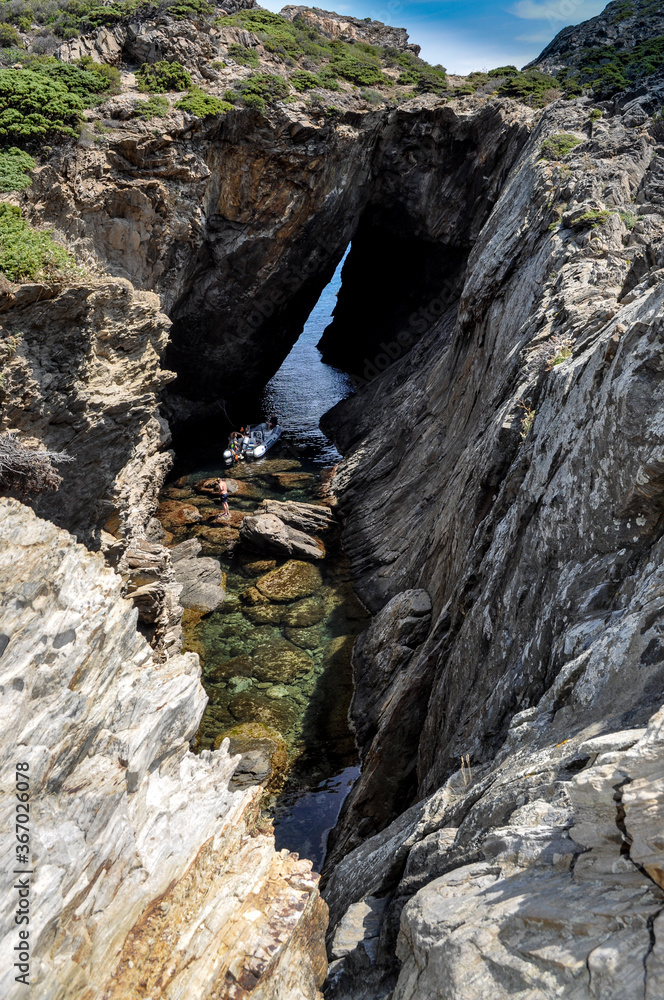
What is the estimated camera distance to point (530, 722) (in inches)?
271

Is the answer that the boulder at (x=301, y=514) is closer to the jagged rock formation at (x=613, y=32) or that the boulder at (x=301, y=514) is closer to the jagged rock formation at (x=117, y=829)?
the jagged rock formation at (x=117, y=829)

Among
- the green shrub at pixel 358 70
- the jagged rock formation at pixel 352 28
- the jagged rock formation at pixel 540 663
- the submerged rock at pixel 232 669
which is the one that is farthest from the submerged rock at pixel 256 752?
the jagged rock formation at pixel 352 28

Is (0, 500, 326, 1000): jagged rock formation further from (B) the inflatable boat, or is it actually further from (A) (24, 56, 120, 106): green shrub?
(B) the inflatable boat

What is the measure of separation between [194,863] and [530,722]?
465cm

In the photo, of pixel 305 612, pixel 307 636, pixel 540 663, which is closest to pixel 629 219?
pixel 540 663

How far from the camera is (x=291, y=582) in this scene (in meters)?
20.3

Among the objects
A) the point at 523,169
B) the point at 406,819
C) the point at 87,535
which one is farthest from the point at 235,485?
the point at 406,819

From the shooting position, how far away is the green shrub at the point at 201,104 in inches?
874

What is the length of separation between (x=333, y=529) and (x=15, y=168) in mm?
16243

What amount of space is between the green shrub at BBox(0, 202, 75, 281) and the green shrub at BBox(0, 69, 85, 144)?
223 inches

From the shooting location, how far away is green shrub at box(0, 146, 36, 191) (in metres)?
17.7

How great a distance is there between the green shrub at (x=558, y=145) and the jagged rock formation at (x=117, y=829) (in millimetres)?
20130

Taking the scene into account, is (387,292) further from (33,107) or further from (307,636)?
(307,636)

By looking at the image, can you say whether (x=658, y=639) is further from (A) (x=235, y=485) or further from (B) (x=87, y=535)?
(A) (x=235, y=485)
